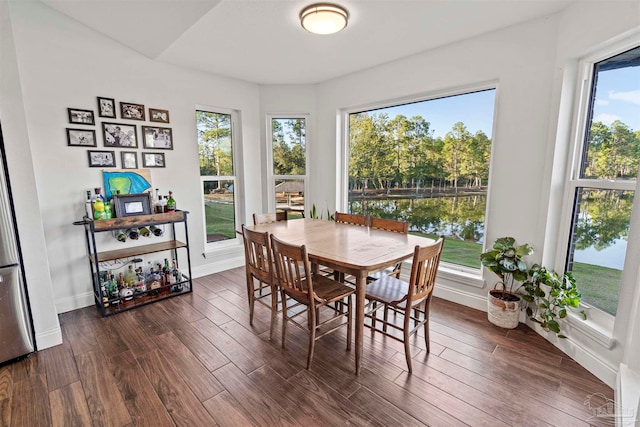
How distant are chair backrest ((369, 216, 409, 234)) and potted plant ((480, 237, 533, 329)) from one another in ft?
2.34

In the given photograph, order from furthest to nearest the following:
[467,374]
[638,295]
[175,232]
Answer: [175,232], [467,374], [638,295]

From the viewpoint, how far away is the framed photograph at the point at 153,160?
3.16 m

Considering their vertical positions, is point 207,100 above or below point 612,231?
above

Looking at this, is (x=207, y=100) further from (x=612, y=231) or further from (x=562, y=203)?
(x=612, y=231)

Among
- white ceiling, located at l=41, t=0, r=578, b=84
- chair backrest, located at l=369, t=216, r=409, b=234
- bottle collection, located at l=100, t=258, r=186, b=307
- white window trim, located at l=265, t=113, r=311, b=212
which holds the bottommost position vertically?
bottle collection, located at l=100, t=258, r=186, b=307

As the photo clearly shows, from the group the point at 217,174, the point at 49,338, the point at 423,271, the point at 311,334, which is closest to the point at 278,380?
the point at 311,334

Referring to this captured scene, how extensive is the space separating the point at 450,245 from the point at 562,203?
1.15m

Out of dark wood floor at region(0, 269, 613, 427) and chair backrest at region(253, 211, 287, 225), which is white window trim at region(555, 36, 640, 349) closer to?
dark wood floor at region(0, 269, 613, 427)

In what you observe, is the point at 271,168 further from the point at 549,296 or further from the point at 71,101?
the point at 549,296

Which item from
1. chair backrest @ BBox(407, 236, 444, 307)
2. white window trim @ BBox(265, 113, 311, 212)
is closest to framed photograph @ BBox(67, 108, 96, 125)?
white window trim @ BBox(265, 113, 311, 212)

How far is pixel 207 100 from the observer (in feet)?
11.9

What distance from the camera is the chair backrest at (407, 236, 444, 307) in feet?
5.81

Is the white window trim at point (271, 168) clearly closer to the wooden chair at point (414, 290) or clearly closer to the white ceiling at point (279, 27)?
the white ceiling at point (279, 27)

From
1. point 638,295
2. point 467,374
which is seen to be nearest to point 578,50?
point 638,295
